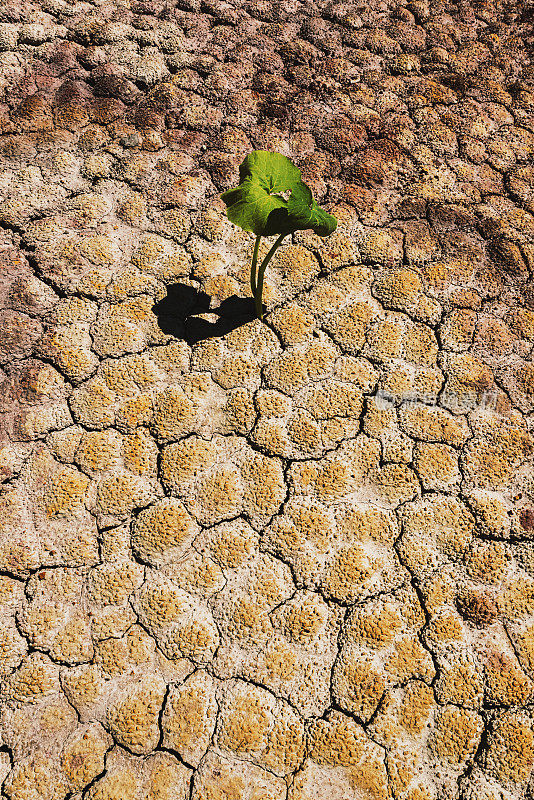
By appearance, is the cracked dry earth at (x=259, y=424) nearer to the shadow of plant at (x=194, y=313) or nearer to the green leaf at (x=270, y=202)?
the shadow of plant at (x=194, y=313)

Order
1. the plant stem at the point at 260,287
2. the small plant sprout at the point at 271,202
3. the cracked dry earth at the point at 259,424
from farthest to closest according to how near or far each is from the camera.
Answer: the plant stem at the point at 260,287 → the small plant sprout at the point at 271,202 → the cracked dry earth at the point at 259,424

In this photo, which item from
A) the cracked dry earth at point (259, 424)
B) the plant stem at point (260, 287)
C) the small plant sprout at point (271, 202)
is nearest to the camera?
the cracked dry earth at point (259, 424)

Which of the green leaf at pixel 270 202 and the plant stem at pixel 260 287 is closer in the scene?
the green leaf at pixel 270 202

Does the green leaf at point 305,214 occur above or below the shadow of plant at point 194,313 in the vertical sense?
above

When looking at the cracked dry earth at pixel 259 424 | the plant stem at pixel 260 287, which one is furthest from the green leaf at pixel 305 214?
the cracked dry earth at pixel 259 424

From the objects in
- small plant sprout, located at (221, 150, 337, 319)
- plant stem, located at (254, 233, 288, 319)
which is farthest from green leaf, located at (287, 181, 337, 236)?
plant stem, located at (254, 233, 288, 319)

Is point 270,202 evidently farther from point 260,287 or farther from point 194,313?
point 194,313

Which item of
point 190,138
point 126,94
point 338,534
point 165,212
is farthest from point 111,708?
point 126,94
